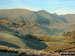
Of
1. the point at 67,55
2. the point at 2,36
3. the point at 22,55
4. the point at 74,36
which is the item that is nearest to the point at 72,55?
the point at 67,55

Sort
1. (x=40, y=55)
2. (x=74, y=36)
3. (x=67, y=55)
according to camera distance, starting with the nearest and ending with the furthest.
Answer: (x=67, y=55), (x=40, y=55), (x=74, y=36)

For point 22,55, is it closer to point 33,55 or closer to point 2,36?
point 33,55

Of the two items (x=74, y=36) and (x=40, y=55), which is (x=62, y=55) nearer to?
(x=40, y=55)

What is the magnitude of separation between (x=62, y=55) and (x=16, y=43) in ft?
133

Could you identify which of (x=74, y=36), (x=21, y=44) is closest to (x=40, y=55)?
(x=21, y=44)

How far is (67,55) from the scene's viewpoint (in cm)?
2275

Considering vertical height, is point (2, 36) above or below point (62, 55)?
below

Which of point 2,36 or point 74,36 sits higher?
point 2,36

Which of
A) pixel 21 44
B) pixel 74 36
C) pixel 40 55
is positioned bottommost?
pixel 74 36

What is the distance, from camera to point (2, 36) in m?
66.4

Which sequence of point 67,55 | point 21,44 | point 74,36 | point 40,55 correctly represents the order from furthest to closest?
point 74,36, point 21,44, point 40,55, point 67,55

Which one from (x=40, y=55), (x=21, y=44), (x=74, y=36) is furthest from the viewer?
(x=74, y=36)

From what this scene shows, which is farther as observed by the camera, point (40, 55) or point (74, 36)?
point (74, 36)

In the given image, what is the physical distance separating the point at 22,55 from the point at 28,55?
675mm
